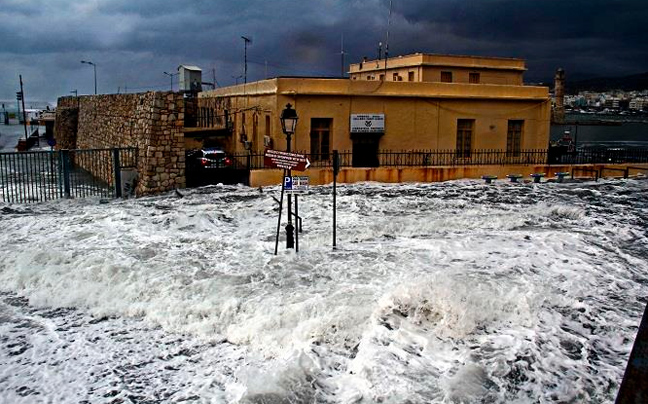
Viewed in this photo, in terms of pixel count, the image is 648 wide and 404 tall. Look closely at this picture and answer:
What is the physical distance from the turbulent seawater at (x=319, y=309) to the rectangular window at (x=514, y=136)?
12636 mm

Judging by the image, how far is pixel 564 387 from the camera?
6.77 metres

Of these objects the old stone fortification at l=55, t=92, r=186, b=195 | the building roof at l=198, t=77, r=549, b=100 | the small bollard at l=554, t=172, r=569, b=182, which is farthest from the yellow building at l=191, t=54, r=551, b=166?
the old stone fortification at l=55, t=92, r=186, b=195

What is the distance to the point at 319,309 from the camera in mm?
8766

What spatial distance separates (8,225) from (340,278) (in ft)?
31.9

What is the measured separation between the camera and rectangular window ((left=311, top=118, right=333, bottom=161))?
943 inches

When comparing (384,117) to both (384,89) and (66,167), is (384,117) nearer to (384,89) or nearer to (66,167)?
(384,89)

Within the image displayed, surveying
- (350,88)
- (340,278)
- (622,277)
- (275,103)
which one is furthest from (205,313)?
(350,88)

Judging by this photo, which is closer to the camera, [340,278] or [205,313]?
Answer: [205,313]

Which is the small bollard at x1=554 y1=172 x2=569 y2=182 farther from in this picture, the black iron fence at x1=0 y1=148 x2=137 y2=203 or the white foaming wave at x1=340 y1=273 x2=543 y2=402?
the black iron fence at x1=0 y1=148 x2=137 y2=203

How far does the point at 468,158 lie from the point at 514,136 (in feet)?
10.1

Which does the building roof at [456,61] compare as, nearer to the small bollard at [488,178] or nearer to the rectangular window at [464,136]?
the rectangular window at [464,136]

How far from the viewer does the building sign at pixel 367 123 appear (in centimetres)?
2412

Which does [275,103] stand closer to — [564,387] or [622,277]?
[622,277]

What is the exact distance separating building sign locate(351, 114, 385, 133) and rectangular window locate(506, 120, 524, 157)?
7.32 meters
